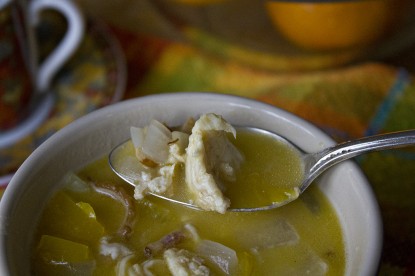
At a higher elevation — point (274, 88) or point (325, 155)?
point (325, 155)

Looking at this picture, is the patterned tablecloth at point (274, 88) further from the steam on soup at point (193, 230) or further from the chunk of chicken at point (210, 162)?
the chunk of chicken at point (210, 162)

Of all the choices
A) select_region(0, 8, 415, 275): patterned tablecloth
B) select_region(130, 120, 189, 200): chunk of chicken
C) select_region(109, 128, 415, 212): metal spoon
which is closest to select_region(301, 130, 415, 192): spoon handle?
select_region(109, 128, 415, 212): metal spoon

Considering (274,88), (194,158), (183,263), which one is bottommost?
(274,88)

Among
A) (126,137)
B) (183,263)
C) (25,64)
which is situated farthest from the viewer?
(25,64)

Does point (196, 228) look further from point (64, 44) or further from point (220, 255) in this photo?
point (64, 44)

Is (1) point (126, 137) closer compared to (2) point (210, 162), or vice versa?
(2) point (210, 162)

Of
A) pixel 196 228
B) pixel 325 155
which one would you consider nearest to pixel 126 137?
pixel 196 228

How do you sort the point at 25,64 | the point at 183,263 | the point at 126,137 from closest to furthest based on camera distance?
the point at 183,263, the point at 126,137, the point at 25,64

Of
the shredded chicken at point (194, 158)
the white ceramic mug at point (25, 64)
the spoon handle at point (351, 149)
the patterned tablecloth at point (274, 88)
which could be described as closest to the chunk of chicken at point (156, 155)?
the shredded chicken at point (194, 158)

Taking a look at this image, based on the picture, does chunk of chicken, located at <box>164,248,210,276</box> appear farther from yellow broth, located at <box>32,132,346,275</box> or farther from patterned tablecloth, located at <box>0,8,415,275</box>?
patterned tablecloth, located at <box>0,8,415,275</box>

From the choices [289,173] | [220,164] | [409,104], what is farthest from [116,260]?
[409,104]
